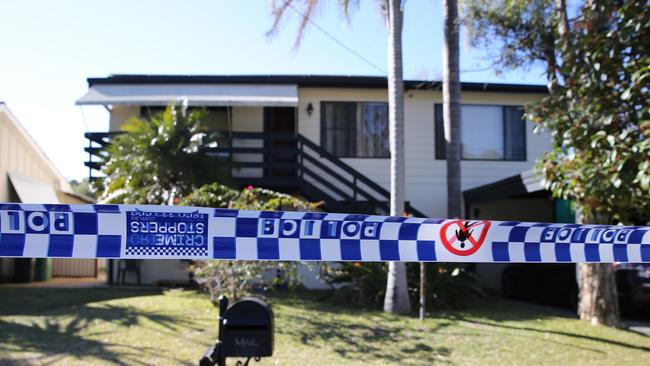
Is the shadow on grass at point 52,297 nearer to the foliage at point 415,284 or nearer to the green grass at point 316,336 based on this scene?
the green grass at point 316,336

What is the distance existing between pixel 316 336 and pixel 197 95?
7.98 m

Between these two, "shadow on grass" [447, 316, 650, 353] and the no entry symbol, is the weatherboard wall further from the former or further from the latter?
the no entry symbol

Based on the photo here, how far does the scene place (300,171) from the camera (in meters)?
13.7

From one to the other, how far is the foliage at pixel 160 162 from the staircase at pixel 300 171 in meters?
0.84

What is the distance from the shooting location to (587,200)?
806cm

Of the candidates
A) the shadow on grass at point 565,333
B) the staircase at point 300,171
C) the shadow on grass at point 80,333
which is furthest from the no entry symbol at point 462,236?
the staircase at point 300,171

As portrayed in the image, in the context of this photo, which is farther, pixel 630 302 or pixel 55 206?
pixel 630 302

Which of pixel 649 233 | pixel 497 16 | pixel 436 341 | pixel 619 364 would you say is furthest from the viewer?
pixel 497 16

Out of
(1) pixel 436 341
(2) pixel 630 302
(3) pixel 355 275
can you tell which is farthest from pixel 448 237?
(2) pixel 630 302

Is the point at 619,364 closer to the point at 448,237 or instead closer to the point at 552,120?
the point at 552,120

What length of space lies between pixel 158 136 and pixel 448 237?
29.9ft

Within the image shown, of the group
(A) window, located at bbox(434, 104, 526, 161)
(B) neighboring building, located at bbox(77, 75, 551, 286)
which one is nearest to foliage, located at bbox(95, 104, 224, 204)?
(B) neighboring building, located at bbox(77, 75, 551, 286)

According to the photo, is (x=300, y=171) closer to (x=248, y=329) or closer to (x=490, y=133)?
(x=490, y=133)

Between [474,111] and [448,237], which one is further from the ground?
[474,111]
